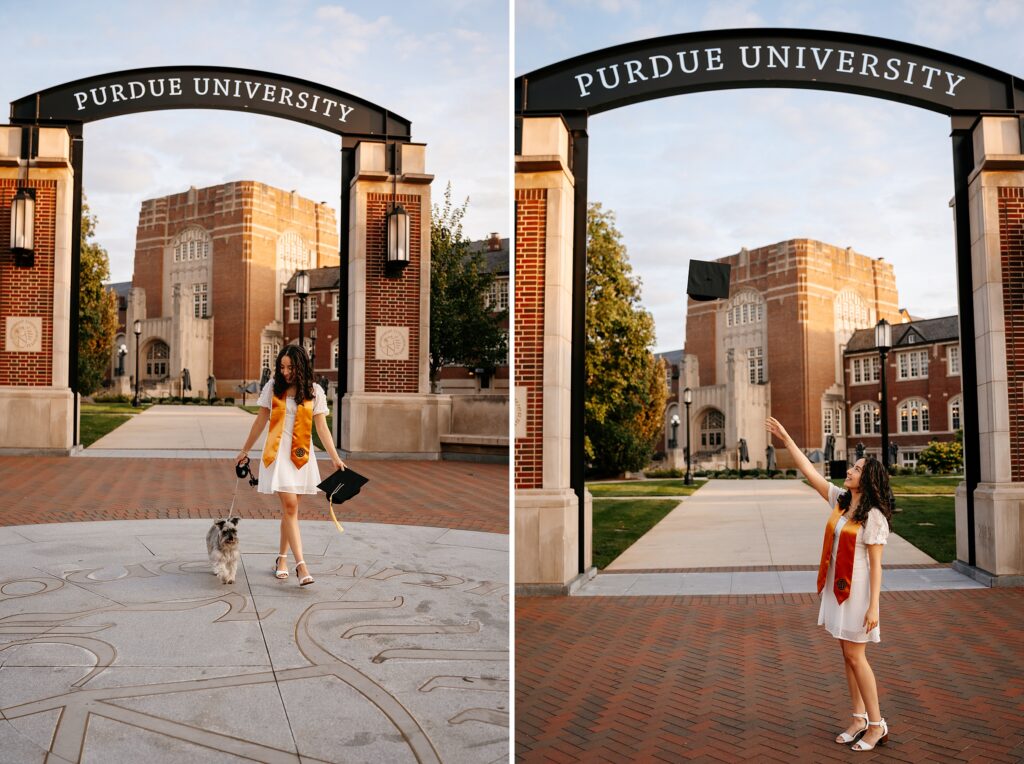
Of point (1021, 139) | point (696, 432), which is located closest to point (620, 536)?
point (1021, 139)

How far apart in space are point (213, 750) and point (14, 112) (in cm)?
1394

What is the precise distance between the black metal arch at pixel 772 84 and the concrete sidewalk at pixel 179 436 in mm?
A: 8165

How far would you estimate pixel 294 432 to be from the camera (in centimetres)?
554

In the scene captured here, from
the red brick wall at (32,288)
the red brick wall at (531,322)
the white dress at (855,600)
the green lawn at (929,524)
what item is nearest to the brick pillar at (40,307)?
the red brick wall at (32,288)

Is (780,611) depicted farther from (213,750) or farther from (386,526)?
(213,750)

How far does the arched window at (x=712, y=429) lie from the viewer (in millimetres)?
45531

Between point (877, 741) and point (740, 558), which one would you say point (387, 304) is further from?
point (877, 741)

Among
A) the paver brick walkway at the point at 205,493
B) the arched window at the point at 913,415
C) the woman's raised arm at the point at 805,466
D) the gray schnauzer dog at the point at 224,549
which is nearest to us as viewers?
the woman's raised arm at the point at 805,466

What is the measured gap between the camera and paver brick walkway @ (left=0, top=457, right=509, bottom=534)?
8.48 metres

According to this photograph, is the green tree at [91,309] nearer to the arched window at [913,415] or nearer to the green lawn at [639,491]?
the green lawn at [639,491]

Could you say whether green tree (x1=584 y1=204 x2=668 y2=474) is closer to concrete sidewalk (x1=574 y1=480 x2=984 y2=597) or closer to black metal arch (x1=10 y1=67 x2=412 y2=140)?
concrete sidewalk (x1=574 y1=480 x2=984 y2=597)

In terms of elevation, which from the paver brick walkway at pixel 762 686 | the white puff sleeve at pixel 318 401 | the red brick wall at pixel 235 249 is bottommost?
the paver brick walkway at pixel 762 686

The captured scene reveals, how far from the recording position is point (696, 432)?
46.0m

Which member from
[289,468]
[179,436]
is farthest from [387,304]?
[289,468]
